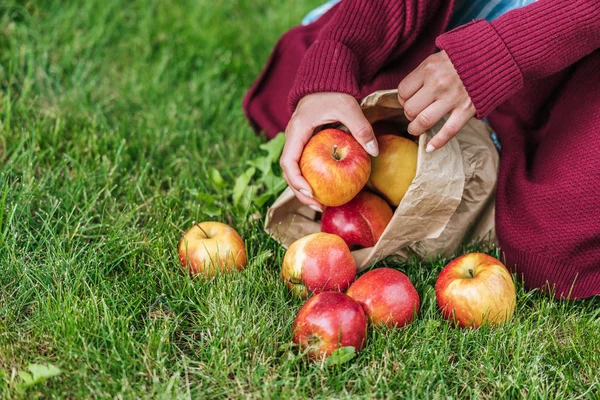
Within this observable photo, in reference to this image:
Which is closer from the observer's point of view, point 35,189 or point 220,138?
point 35,189

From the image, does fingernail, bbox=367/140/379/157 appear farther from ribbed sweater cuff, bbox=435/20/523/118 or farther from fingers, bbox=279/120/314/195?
ribbed sweater cuff, bbox=435/20/523/118

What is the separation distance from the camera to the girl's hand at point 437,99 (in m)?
1.83

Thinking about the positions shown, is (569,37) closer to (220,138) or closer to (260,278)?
(260,278)

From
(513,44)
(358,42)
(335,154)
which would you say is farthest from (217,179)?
(513,44)

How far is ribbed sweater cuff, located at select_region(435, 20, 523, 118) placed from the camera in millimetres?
1794

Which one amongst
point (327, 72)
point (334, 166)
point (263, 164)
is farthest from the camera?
point (263, 164)

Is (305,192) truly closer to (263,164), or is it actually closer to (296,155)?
(296,155)

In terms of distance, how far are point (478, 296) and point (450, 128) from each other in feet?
1.55

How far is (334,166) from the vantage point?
6.01 feet

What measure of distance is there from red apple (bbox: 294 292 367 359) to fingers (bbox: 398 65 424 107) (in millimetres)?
627

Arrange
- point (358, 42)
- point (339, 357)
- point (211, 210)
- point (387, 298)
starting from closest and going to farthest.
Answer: point (339, 357) < point (387, 298) < point (358, 42) < point (211, 210)

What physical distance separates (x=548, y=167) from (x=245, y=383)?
115cm

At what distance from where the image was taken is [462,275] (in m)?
1.84

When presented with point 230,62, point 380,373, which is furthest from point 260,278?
point 230,62
